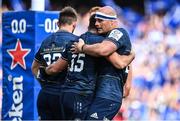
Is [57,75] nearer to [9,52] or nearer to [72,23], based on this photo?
[72,23]

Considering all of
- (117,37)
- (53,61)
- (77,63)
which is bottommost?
(53,61)

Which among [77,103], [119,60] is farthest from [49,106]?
[119,60]

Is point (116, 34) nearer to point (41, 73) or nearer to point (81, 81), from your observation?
point (81, 81)

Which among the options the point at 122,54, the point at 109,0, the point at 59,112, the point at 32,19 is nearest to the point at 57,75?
the point at 59,112

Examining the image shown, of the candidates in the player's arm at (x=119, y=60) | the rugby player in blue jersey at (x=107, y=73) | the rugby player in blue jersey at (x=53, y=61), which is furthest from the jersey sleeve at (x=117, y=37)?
the rugby player in blue jersey at (x=53, y=61)

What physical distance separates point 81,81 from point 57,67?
475 millimetres

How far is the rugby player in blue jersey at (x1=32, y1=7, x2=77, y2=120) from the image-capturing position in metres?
7.67

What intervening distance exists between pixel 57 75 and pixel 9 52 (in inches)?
88.9

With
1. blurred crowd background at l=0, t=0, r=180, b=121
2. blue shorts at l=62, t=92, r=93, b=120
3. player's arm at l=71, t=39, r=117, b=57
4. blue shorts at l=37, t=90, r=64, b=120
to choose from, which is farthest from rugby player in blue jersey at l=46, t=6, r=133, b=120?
blurred crowd background at l=0, t=0, r=180, b=121

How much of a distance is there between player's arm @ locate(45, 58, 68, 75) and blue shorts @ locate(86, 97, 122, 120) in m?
0.56

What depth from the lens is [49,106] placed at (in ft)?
25.3

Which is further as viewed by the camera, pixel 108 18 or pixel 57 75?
pixel 57 75

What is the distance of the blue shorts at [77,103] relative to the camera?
23.0 feet

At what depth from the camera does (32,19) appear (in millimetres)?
9328
